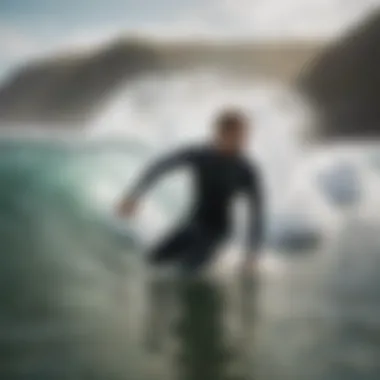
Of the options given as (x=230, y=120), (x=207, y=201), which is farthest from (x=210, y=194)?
(x=230, y=120)

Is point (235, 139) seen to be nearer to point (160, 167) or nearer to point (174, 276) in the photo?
point (160, 167)

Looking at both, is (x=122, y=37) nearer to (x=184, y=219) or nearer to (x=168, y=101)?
(x=168, y=101)

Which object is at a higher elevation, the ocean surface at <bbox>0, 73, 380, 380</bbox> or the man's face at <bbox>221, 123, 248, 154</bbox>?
the man's face at <bbox>221, 123, 248, 154</bbox>

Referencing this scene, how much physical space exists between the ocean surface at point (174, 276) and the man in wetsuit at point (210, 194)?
0.7 inches

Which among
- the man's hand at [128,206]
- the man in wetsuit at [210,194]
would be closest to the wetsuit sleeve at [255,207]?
the man in wetsuit at [210,194]

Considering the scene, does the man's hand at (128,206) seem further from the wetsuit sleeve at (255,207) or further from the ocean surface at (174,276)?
the wetsuit sleeve at (255,207)

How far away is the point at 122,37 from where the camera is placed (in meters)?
1.28

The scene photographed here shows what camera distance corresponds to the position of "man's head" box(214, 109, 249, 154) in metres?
1.25

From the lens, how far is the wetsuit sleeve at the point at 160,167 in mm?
1243

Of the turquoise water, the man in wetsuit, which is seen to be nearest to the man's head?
the man in wetsuit

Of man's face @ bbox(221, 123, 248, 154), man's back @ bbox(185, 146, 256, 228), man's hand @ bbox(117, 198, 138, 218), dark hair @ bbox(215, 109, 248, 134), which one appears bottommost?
man's hand @ bbox(117, 198, 138, 218)

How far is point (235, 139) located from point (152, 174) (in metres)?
0.14

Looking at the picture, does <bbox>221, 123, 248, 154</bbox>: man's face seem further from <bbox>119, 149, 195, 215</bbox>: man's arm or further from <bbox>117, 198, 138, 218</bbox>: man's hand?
<bbox>117, 198, 138, 218</bbox>: man's hand

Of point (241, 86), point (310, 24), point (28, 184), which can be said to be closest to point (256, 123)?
point (241, 86)
